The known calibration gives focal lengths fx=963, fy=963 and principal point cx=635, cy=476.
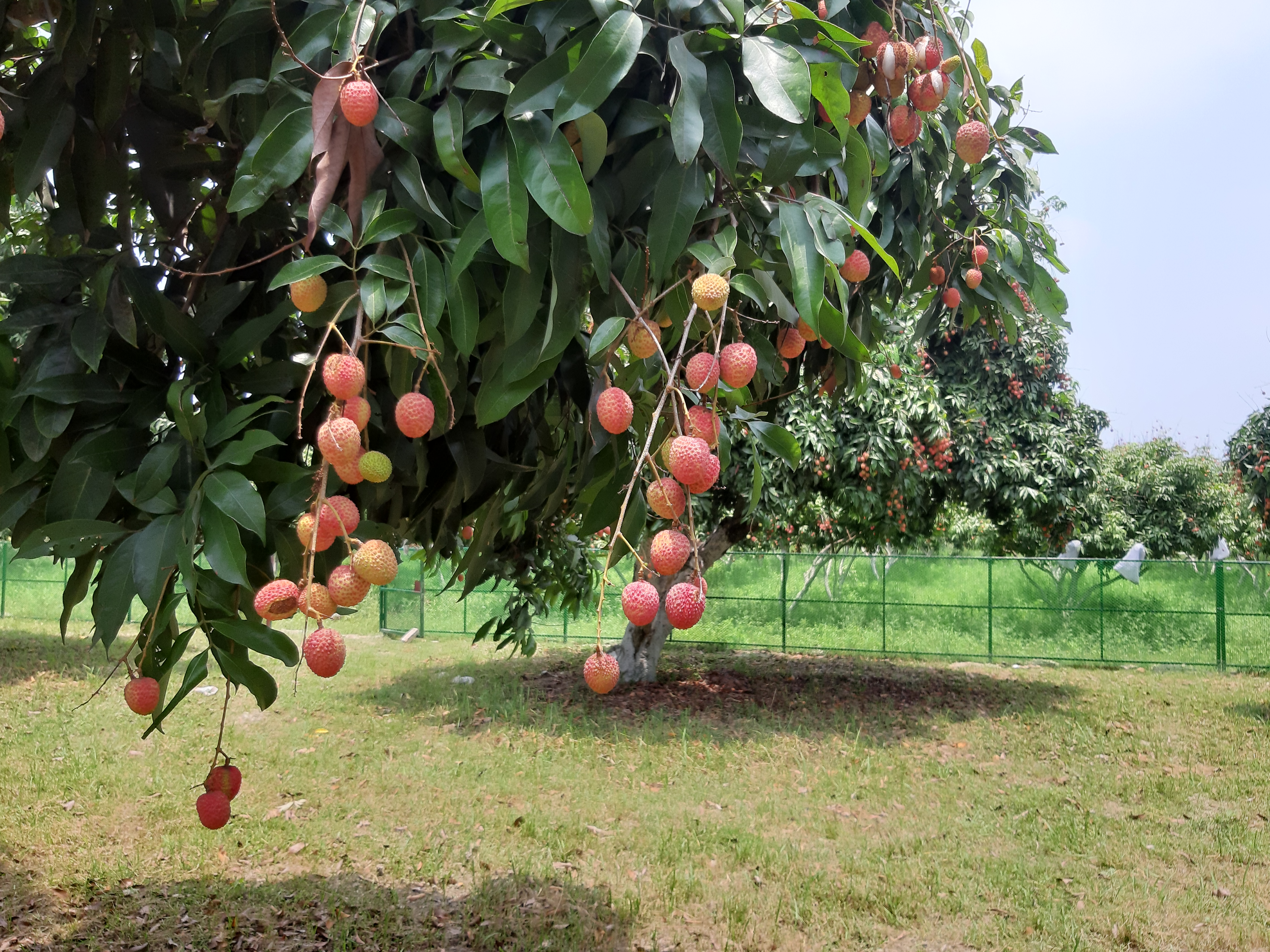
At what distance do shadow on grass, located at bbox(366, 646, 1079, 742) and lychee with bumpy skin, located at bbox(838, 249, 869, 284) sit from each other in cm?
574

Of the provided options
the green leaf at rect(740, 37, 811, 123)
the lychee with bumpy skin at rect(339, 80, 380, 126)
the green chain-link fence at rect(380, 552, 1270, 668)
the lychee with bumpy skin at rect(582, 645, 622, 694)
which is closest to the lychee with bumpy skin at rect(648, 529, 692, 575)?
the lychee with bumpy skin at rect(582, 645, 622, 694)

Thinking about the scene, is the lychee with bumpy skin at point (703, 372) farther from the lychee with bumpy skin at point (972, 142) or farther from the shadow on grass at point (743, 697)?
the shadow on grass at point (743, 697)

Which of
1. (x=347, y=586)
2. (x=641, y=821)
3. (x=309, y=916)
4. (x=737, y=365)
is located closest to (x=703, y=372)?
(x=737, y=365)

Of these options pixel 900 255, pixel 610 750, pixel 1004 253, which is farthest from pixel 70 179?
pixel 610 750

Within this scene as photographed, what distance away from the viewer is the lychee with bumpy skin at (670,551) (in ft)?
2.89

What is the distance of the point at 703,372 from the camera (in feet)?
3.09

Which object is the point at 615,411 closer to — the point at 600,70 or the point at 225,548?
the point at 600,70

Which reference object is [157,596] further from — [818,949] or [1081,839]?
[1081,839]

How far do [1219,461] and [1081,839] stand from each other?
1626 cm

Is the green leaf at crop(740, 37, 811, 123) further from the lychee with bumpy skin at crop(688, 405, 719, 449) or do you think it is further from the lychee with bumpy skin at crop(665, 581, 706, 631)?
the lychee with bumpy skin at crop(665, 581, 706, 631)

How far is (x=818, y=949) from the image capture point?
3.57m

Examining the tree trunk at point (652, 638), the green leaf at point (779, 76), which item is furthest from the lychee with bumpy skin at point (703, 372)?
the tree trunk at point (652, 638)

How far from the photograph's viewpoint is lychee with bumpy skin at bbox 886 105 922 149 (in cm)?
135

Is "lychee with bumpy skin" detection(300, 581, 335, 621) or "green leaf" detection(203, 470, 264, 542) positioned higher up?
"green leaf" detection(203, 470, 264, 542)
